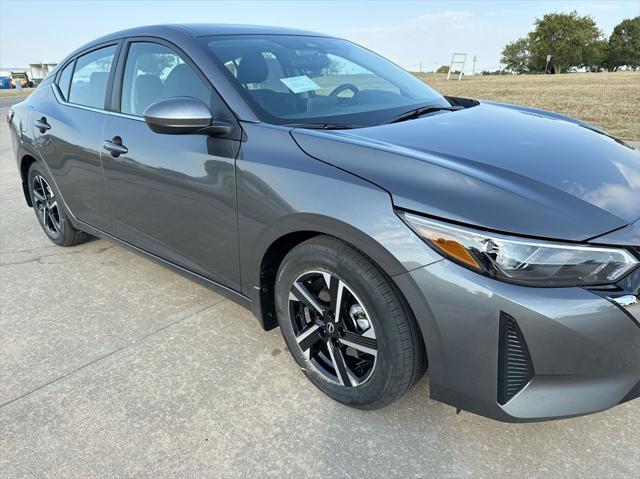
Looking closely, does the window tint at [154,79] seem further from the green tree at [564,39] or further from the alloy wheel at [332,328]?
the green tree at [564,39]

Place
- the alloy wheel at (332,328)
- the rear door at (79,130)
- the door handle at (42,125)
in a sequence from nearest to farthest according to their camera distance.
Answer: the alloy wheel at (332,328) < the rear door at (79,130) < the door handle at (42,125)

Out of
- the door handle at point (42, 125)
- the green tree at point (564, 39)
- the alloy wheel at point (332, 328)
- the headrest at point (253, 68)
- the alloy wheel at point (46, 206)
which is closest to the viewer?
the alloy wheel at point (332, 328)

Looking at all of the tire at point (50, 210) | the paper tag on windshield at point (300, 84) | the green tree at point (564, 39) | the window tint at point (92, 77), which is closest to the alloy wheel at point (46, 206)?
the tire at point (50, 210)

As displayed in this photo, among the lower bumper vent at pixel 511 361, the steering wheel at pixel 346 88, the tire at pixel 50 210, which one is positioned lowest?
the tire at pixel 50 210

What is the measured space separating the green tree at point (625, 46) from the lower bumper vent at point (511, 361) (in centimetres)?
8270

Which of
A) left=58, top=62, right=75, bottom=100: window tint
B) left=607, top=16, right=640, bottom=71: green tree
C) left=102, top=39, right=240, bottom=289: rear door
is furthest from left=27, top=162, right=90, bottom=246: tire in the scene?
left=607, top=16, right=640, bottom=71: green tree

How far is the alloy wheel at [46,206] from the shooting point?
161 inches

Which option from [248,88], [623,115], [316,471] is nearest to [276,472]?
[316,471]

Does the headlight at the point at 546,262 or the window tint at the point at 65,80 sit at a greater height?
the window tint at the point at 65,80

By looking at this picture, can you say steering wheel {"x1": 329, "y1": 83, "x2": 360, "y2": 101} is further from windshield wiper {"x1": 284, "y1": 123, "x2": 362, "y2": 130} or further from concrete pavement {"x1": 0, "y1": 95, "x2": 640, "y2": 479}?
concrete pavement {"x1": 0, "y1": 95, "x2": 640, "y2": 479}

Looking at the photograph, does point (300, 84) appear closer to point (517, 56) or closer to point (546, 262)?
point (546, 262)

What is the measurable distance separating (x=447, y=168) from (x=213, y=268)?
1.34 metres

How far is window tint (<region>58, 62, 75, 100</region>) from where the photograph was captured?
148 inches

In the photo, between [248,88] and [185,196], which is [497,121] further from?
[185,196]
